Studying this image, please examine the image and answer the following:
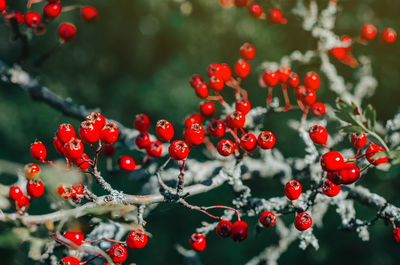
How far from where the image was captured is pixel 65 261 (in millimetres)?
1646

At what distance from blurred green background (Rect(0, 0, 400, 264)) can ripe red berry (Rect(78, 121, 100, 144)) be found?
6.95 feet

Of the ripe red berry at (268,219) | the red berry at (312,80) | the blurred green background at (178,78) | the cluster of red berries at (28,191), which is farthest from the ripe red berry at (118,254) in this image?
the blurred green background at (178,78)

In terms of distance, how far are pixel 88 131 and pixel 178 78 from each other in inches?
201

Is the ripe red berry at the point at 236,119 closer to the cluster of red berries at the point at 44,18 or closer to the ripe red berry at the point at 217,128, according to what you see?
the ripe red berry at the point at 217,128

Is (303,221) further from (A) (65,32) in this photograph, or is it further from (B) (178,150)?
(A) (65,32)

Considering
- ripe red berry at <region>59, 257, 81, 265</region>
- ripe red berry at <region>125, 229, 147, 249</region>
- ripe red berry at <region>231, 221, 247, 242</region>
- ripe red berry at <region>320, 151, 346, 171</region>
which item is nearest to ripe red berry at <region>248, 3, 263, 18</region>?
ripe red berry at <region>320, 151, 346, 171</region>

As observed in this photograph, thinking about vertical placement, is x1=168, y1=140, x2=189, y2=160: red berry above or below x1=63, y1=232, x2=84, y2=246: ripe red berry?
above

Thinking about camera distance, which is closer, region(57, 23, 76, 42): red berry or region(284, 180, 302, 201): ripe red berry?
region(284, 180, 302, 201): ripe red berry

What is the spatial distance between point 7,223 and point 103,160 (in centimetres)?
484

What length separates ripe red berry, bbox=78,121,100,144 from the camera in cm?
176

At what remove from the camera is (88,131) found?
1.77 m

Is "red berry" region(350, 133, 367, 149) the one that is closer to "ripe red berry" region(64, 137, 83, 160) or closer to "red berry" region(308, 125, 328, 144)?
"red berry" region(308, 125, 328, 144)

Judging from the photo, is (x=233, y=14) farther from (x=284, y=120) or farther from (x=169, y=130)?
(x=169, y=130)

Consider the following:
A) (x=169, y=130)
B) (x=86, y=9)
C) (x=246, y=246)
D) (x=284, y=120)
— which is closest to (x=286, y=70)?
(x=169, y=130)
